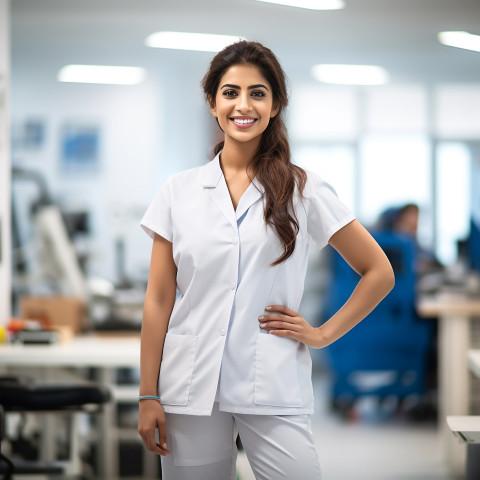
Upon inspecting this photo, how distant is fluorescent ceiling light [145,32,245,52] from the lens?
603 centimetres

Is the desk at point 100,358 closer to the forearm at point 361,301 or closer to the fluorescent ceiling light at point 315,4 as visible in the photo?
the forearm at point 361,301

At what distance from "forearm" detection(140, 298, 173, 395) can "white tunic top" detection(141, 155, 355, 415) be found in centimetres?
2

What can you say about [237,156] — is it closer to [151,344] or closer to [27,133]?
[151,344]

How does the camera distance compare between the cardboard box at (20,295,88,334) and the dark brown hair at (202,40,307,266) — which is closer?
the dark brown hair at (202,40,307,266)

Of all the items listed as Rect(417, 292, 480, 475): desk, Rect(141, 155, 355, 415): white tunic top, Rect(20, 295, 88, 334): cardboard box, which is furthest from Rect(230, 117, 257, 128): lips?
Rect(417, 292, 480, 475): desk

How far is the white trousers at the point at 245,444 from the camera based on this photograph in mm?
1421

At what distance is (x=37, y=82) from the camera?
6.09 metres

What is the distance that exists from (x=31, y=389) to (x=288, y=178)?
5.25ft

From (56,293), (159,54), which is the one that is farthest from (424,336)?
(159,54)

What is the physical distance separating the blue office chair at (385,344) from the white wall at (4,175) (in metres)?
2.14

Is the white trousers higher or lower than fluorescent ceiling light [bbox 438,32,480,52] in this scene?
lower

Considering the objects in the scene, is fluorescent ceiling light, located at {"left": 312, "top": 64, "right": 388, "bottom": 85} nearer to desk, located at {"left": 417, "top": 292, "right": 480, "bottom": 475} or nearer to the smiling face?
desk, located at {"left": 417, "top": 292, "right": 480, "bottom": 475}

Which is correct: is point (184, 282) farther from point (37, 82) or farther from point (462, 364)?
point (37, 82)

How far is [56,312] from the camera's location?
12.2 feet
